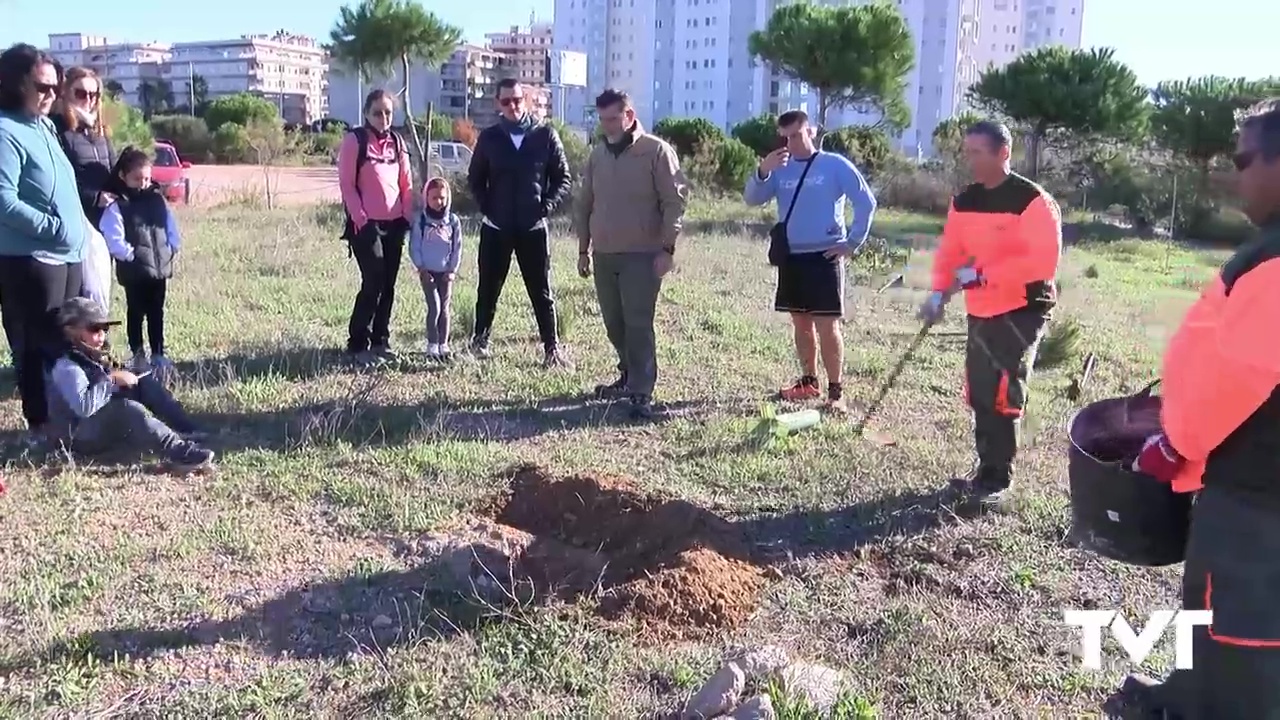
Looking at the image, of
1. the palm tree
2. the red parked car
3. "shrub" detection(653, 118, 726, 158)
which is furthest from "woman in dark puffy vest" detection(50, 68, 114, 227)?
"shrub" detection(653, 118, 726, 158)

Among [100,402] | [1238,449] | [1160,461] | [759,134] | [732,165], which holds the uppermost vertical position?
[759,134]

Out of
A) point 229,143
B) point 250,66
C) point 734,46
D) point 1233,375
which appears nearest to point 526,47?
point 250,66

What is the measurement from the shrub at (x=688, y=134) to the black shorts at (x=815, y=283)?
667 inches

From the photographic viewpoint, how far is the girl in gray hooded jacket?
6.74 m

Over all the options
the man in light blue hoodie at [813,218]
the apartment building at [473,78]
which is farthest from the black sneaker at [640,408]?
the apartment building at [473,78]

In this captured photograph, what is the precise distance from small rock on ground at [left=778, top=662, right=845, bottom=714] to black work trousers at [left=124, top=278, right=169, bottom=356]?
469 cm

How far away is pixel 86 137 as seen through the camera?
578 centimetres

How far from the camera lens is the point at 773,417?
5.43 metres

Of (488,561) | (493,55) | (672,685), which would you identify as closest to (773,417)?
(488,561)

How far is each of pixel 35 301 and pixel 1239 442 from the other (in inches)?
184

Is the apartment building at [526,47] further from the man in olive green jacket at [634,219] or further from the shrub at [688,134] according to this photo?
the man in olive green jacket at [634,219]

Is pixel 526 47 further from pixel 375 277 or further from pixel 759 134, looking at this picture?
pixel 375 277

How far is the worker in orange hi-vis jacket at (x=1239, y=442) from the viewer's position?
1.92 meters

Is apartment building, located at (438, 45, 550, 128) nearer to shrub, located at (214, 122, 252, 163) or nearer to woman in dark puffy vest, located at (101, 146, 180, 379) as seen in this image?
shrub, located at (214, 122, 252, 163)
